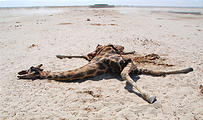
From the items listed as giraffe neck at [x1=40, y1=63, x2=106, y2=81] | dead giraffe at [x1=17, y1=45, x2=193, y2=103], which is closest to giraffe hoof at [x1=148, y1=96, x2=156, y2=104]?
dead giraffe at [x1=17, y1=45, x2=193, y2=103]

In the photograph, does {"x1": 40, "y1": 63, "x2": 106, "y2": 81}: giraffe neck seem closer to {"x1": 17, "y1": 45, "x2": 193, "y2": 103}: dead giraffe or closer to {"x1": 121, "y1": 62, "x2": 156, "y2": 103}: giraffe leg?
{"x1": 17, "y1": 45, "x2": 193, "y2": 103}: dead giraffe

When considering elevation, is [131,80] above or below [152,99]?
above

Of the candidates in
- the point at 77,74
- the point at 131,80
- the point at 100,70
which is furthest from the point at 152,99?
the point at 77,74

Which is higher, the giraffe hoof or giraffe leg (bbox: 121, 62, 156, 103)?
giraffe leg (bbox: 121, 62, 156, 103)

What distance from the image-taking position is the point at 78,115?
3.69 meters

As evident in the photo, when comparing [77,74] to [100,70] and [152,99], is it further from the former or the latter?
[152,99]

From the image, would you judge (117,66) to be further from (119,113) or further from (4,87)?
(4,87)

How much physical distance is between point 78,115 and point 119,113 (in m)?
0.87

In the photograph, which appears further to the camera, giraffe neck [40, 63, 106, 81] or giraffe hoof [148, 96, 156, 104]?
giraffe neck [40, 63, 106, 81]

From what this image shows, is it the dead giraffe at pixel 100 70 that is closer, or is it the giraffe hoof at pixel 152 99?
the giraffe hoof at pixel 152 99

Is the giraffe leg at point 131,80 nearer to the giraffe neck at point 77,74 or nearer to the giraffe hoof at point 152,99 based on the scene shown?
the giraffe hoof at point 152,99

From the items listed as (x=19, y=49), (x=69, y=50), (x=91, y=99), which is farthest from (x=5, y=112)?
(x=19, y=49)

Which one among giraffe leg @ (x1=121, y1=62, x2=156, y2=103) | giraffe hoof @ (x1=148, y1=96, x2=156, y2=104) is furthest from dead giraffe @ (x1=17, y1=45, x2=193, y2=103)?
giraffe hoof @ (x1=148, y1=96, x2=156, y2=104)

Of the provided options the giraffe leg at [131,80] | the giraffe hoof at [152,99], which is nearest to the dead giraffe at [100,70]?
the giraffe leg at [131,80]
